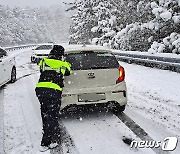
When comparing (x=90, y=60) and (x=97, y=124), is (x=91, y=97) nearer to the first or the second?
(x=97, y=124)

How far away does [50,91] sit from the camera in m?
4.73

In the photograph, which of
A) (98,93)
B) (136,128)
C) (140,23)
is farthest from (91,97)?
(140,23)

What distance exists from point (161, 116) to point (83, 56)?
7.28 feet

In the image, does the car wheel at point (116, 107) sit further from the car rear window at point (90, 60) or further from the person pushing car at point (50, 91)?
the person pushing car at point (50, 91)

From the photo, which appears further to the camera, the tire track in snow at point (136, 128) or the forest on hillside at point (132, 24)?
the forest on hillside at point (132, 24)

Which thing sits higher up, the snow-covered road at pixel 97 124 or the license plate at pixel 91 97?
the license plate at pixel 91 97

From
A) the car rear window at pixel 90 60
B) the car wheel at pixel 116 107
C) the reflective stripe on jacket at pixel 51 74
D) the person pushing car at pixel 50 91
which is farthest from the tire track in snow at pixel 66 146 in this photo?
the car rear window at pixel 90 60

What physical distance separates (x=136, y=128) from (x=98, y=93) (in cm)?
108

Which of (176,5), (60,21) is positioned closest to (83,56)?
(176,5)

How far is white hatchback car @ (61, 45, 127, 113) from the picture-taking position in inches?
226

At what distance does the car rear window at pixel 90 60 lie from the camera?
5.91 m

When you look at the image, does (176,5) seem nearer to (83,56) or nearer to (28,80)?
(28,80)

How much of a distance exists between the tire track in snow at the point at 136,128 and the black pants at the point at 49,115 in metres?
1.54

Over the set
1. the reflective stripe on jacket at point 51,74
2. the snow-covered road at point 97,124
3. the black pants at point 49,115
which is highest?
the reflective stripe on jacket at point 51,74
